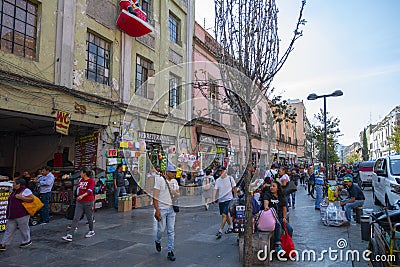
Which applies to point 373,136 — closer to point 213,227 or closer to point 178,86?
point 178,86

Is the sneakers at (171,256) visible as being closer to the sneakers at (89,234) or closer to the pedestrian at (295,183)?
the sneakers at (89,234)

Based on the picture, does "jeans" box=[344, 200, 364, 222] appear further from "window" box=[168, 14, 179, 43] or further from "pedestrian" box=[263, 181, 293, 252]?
"window" box=[168, 14, 179, 43]

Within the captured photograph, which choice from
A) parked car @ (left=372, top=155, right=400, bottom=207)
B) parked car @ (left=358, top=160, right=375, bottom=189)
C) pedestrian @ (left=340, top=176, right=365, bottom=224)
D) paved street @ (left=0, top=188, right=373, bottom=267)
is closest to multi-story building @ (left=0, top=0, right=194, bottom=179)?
paved street @ (left=0, top=188, right=373, bottom=267)

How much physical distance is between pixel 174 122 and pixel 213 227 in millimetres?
8880

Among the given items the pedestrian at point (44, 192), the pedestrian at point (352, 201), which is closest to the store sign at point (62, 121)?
the pedestrian at point (44, 192)

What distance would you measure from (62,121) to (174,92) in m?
8.16

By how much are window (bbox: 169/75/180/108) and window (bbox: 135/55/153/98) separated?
79.4 inches

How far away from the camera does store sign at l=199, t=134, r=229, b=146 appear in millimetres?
18547

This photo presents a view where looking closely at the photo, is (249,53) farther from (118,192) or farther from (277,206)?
(118,192)

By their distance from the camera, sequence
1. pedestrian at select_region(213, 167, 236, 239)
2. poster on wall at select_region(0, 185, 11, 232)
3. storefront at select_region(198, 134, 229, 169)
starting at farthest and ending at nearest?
storefront at select_region(198, 134, 229, 169), poster on wall at select_region(0, 185, 11, 232), pedestrian at select_region(213, 167, 236, 239)

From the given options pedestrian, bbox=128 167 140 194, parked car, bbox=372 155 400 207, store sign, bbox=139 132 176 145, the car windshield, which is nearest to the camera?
parked car, bbox=372 155 400 207

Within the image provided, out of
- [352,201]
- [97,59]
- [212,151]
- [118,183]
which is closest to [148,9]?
[97,59]

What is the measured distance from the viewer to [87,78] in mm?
11008

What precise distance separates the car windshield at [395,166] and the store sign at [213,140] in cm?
1050
